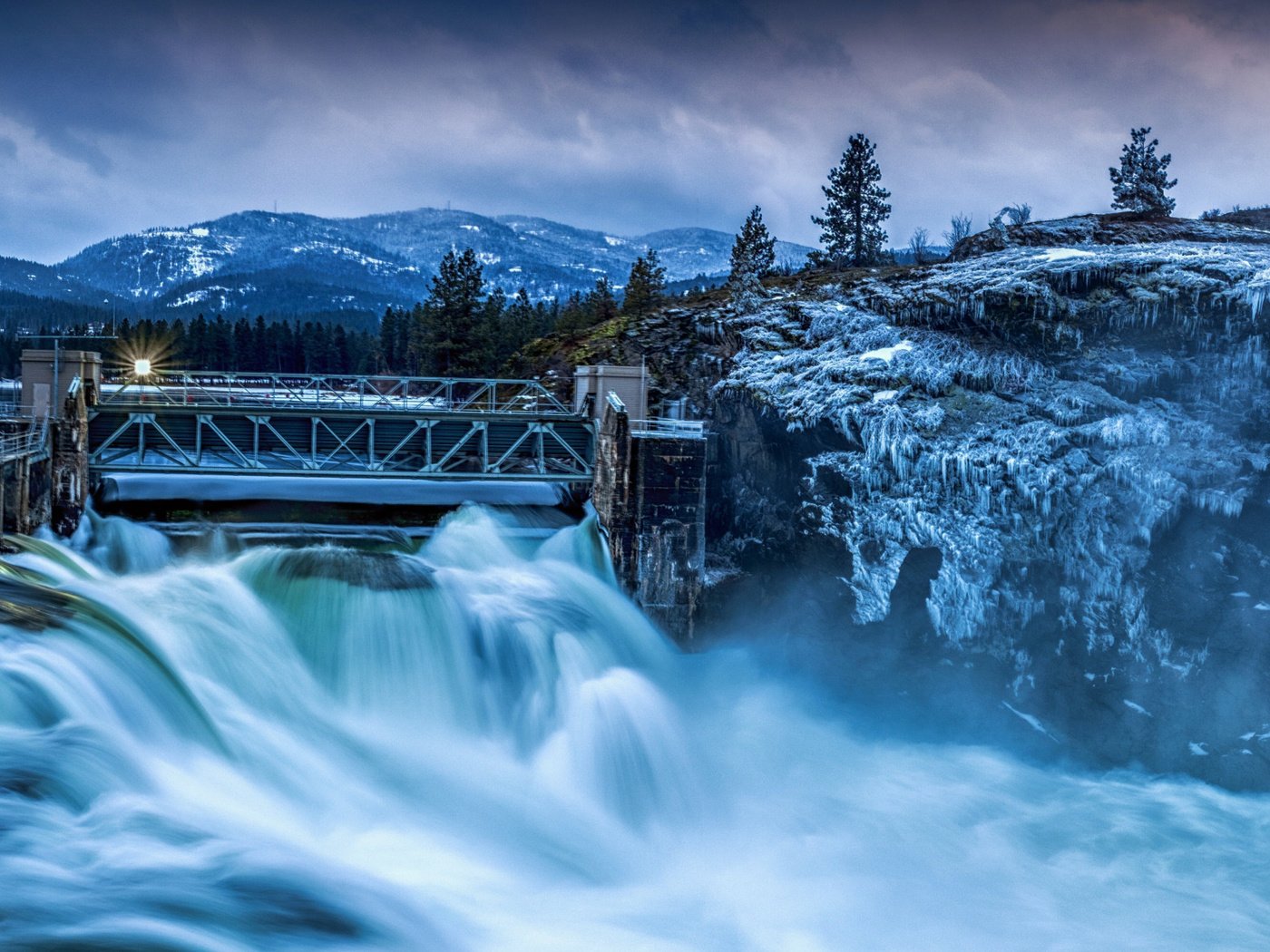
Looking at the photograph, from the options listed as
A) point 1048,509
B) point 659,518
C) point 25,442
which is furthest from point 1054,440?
point 25,442

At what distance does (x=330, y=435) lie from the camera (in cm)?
3103

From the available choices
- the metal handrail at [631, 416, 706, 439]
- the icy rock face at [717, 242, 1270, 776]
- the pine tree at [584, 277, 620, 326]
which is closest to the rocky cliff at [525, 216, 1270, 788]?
the icy rock face at [717, 242, 1270, 776]

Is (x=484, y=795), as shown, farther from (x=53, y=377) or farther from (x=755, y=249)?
(x=755, y=249)

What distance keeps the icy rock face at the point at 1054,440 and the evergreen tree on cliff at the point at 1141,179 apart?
16.9 meters

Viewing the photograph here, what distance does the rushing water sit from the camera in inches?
491

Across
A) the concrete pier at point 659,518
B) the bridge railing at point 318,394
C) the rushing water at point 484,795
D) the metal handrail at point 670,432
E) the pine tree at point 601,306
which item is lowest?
the rushing water at point 484,795

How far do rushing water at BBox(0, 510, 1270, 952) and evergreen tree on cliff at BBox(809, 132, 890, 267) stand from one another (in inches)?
1431

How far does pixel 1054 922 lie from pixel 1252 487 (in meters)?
14.3

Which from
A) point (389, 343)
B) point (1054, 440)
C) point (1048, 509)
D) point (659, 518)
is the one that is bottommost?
point (659, 518)

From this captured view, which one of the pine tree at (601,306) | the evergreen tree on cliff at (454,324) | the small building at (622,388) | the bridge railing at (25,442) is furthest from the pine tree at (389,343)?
the bridge railing at (25,442)

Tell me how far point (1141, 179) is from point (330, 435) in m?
40.3

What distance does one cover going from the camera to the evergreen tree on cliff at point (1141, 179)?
47.8 meters

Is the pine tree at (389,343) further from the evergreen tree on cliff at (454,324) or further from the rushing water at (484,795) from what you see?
the rushing water at (484,795)

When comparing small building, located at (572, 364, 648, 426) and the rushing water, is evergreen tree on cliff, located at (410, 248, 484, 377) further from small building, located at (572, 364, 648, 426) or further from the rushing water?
the rushing water
